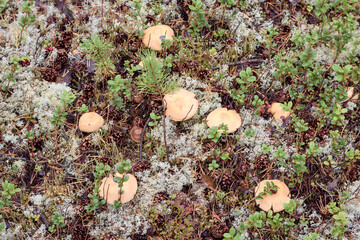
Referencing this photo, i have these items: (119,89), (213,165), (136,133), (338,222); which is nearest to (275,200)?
(338,222)

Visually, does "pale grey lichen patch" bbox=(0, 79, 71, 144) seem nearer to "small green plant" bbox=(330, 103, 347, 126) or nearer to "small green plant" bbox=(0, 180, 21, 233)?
"small green plant" bbox=(0, 180, 21, 233)

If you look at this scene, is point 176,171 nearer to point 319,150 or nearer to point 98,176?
point 98,176

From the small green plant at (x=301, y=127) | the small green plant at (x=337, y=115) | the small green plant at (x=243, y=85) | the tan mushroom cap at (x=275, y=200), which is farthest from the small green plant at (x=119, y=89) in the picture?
the small green plant at (x=337, y=115)

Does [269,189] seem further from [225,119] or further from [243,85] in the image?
[243,85]

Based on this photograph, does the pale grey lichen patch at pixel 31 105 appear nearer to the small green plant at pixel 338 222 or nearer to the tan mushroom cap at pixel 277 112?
the tan mushroom cap at pixel 277 112

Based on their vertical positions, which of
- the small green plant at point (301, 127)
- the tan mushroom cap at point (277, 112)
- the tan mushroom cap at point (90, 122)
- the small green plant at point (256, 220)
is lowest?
the small green plant at point (256, 220)

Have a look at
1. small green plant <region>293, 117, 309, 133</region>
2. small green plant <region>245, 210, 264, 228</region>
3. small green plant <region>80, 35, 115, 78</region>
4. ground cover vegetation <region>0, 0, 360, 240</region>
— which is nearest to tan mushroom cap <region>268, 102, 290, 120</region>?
ground cover vegetation <region>0, 0, 360, 240</region>
